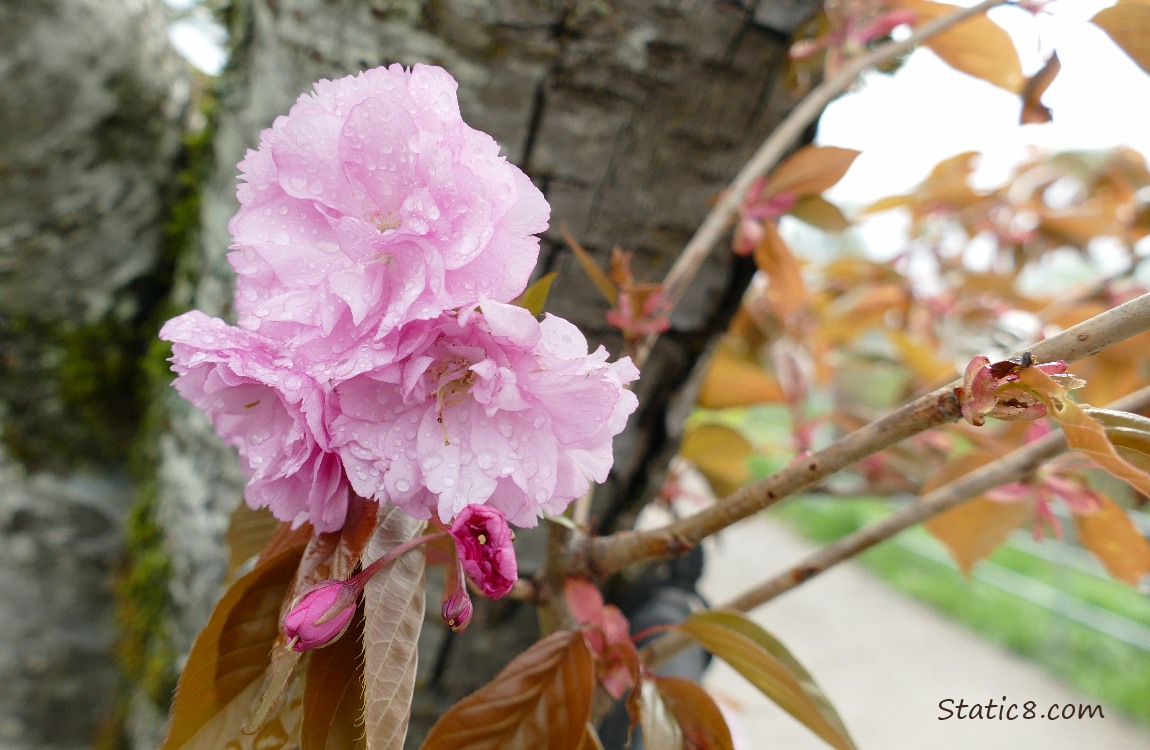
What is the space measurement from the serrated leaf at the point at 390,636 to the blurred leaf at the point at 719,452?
0.48 meters

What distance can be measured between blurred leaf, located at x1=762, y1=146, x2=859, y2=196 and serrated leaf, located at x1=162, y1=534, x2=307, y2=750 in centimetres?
38

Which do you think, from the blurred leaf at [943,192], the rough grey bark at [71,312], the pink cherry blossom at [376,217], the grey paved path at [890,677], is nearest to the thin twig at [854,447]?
the pink cherry blossom at [376,217]

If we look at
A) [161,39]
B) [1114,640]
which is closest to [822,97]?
[161,39]

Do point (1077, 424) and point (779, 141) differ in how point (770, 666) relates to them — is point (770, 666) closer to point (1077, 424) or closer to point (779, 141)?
point (1077, 424)

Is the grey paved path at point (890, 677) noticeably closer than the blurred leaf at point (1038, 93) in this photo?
No

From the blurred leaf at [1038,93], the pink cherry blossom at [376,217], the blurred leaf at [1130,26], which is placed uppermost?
the blurred leaf at [1130,26]

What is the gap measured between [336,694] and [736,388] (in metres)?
0.60

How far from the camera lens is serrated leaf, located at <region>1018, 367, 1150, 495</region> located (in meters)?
0.21

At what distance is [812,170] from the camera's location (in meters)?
0.47

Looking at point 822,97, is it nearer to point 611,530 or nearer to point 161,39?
point 611,530

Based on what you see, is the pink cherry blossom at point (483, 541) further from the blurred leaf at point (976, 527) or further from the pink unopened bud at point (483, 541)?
the blurred leaf at point (976, 527)

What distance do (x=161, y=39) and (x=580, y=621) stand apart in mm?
597

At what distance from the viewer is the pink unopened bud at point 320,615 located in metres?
0.21

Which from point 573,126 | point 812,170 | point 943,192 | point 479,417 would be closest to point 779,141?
point 812,170
